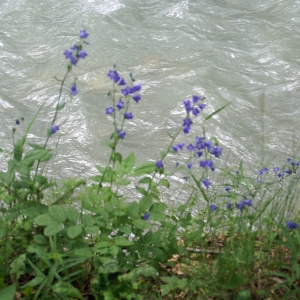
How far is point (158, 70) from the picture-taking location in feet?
16.0

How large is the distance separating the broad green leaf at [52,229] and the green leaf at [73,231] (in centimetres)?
4

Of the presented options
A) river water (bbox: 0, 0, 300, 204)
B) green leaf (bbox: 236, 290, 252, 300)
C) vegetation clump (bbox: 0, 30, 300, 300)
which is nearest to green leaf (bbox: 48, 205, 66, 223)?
vegetation clump (bbox: 0, 30, 300, 300)

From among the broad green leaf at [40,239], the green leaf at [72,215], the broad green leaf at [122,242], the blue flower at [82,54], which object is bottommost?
the broad green leaf at [40,239]

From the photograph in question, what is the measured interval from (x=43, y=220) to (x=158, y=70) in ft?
10.2

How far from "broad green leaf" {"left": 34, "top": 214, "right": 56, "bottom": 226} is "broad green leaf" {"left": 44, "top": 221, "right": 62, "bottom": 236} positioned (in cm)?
1

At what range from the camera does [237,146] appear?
13.2 feet

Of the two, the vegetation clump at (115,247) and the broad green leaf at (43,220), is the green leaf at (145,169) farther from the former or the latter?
the broad green leaf at (43,220)

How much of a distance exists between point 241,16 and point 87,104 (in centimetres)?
224

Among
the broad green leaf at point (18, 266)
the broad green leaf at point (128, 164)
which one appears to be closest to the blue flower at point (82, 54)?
the broad green leaf at point (128, 164)

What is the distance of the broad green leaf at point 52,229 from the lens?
190 centimetres

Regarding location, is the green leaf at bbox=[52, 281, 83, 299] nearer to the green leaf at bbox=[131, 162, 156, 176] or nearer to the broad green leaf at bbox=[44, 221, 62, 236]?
the broad green leaf at bbox=[44, 221, 62, 236]

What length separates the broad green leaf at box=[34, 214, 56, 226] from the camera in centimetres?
194

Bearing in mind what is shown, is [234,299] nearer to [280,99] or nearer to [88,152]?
[88,152]

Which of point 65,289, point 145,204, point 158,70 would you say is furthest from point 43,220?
point 158,70
